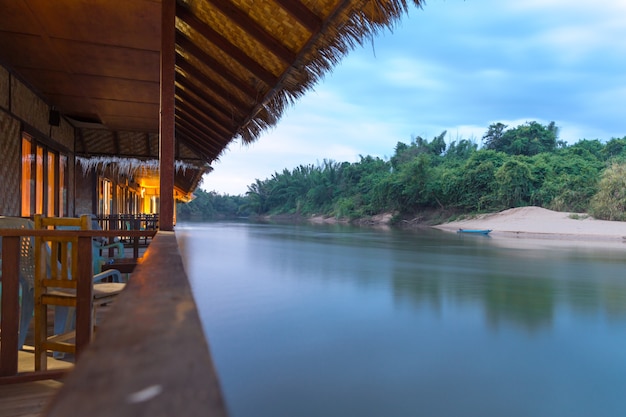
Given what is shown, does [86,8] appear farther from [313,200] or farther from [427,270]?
[313,200]

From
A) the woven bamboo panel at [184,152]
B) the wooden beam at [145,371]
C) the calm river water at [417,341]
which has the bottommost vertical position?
the calm river water at [417,341]

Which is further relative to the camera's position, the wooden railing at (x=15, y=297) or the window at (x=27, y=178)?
the window at (x=27, y=178)

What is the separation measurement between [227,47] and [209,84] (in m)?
1.00

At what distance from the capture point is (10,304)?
1819 millimetres

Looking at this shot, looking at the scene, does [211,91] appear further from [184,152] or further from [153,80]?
[184,152]

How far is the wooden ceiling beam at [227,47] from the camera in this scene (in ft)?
10.4

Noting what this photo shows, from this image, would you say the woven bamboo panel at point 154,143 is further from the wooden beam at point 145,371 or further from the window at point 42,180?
the wooden beam at point 145,371

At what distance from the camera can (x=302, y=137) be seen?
78812mm

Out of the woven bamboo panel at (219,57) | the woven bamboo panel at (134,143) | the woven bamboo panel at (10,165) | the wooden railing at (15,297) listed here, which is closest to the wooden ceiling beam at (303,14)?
the woven bamboo panel at (219,57)

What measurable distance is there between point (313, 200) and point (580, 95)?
44906 mm

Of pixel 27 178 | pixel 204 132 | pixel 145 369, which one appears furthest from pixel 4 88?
pixel 145 369

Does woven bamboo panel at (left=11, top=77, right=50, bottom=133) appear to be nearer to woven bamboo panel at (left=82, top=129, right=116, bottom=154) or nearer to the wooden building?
the wooden building

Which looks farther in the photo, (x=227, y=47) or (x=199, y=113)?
(x=199, y=113)

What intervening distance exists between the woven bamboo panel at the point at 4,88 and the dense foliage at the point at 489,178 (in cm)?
2157
